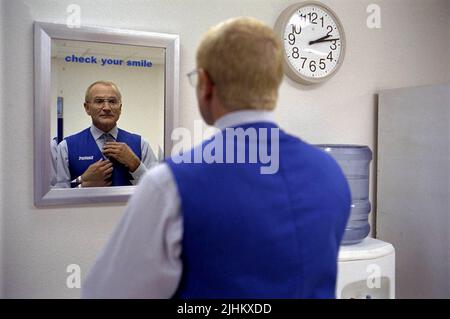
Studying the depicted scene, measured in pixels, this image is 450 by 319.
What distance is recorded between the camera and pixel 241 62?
83 cm

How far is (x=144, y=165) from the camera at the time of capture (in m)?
1.83

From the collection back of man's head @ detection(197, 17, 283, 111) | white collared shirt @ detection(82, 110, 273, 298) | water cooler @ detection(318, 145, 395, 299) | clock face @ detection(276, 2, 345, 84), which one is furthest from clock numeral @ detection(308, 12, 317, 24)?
white collared shirt @ detection(82, 110, 273, 298)

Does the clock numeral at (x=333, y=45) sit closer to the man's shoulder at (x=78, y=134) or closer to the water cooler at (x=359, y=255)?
the water cooler at (x=359, y=255)

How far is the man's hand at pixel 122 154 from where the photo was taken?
179 centimetres

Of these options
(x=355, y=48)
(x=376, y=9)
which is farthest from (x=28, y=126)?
(x=376, y=9)

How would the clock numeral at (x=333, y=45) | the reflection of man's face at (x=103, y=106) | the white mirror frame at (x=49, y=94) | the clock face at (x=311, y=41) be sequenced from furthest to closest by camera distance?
the clock numeral at (x=333, y=45), the clock face at (x=311, y=41), the reflection of man's face at (x=103, y=106), the white mirror frame at (x=49, y=94)

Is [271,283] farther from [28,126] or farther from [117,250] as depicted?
[28,126]

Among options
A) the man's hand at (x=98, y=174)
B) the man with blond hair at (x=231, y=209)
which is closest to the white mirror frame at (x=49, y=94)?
the man's hand at (x=98, y=174)

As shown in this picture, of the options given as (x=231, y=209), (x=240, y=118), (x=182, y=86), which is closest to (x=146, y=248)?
(x=231, y=209)

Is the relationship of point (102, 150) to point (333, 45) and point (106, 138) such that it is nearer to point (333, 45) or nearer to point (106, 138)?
point (106, 138)

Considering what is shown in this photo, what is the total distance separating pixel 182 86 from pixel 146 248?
3.98 ft

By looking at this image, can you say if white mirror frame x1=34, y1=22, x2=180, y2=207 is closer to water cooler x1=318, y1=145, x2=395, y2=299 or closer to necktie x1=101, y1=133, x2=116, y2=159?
necktie x1=101, y1=133, x2=116, y2=159

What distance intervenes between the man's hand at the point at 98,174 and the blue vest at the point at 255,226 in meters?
1.00

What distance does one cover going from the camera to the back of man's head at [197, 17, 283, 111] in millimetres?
835
